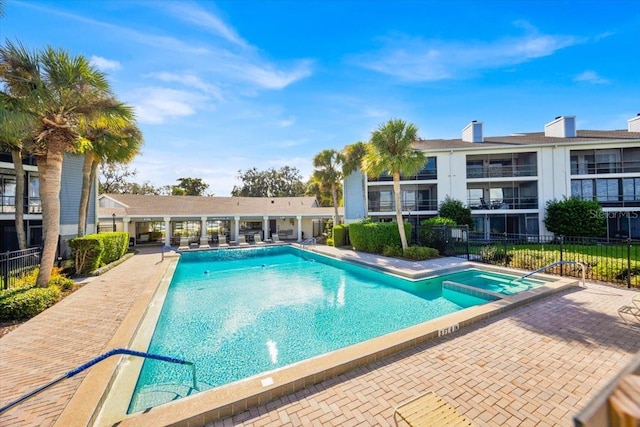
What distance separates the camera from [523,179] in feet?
73.8

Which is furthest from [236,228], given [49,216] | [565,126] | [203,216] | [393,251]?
[565,126]

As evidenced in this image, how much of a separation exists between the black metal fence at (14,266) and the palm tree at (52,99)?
2.51 feet

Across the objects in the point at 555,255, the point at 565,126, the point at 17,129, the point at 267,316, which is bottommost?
the point at 267,316

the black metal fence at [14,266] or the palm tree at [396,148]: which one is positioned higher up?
the palm tree at [396,148]

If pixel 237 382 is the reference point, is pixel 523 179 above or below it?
above

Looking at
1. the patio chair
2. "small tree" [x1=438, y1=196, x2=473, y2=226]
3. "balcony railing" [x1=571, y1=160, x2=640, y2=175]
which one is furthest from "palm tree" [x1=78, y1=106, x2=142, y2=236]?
"balcony railing" [x1=571, y1=160, x2=640, y2=175]

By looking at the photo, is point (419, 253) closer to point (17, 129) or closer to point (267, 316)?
point (267, 316)

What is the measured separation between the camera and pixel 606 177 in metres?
21.8

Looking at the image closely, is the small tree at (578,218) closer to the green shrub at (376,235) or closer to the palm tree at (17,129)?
the green shrub at (376,235)

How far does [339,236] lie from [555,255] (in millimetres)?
13971

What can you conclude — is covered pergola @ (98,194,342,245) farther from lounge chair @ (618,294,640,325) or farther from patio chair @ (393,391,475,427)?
patio chair @ (393,391,475,427)

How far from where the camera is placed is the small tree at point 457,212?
2156cm

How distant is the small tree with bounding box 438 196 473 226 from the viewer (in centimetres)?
2156

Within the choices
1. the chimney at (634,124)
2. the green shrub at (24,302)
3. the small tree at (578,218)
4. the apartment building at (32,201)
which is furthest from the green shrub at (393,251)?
the chimney at (634,124)
